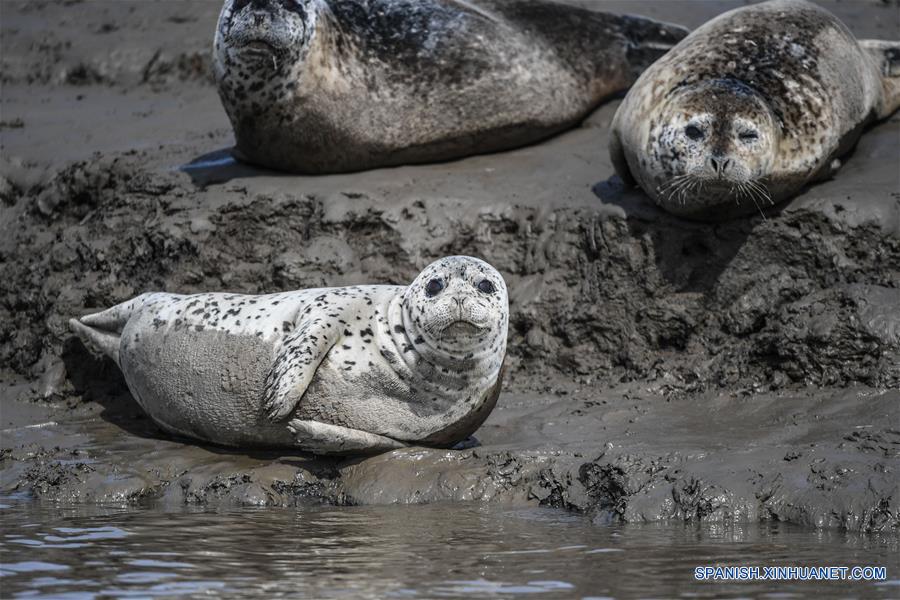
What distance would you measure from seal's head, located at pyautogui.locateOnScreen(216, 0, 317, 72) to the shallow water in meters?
3.39

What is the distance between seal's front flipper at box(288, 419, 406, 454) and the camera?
559 cm

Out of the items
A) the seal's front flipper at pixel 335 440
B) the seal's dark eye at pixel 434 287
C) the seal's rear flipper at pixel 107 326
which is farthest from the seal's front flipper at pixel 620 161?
the seal's rear flipper at pixel 107 326

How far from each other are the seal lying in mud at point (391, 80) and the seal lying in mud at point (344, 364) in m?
1.97

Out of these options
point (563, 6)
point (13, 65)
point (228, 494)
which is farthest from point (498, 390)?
point (13, 65)

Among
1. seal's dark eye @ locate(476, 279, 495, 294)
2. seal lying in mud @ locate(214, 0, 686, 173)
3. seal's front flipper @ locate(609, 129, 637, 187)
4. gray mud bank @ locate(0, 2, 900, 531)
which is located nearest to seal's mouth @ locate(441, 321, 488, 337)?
seal's dark eye @ locate(476, 279, 495, 294)

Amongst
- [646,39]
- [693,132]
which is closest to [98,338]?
[693,132]

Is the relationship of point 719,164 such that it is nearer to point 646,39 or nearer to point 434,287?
point 434,287

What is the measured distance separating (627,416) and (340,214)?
200cm

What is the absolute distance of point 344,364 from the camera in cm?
580

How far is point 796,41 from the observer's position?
7707 mm

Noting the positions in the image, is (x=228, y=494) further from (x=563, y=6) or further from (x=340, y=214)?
(x=563, y=6)

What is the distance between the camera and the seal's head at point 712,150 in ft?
22.3

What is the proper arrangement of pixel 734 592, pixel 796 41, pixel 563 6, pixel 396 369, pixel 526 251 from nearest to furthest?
1. pixel 734 592
2. pixel 396 369
3. pixel 526 251
4. pixel 796 41
5. pixel 563 6

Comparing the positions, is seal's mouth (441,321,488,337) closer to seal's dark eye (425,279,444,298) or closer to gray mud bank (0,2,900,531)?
seal's dark eye (425,279,444,298)
